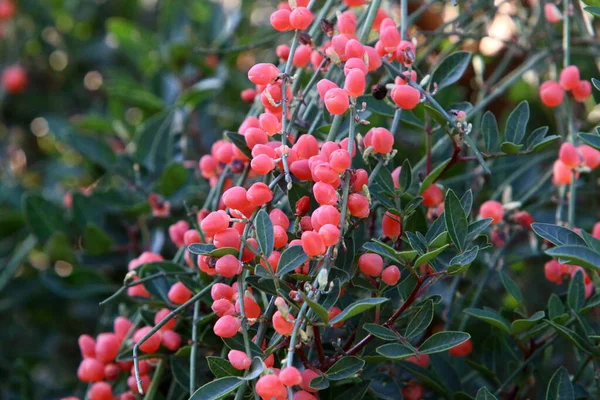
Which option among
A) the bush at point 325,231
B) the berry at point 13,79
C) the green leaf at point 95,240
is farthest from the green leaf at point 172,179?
the berry at point 13,79

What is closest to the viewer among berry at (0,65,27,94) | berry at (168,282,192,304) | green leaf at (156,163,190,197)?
berry at (168,282,192,304)

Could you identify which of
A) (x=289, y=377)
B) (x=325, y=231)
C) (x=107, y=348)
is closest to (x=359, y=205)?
(x=325, y=231)

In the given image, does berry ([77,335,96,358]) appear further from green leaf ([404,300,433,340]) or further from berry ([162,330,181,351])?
green leaf ([404,300,433,340])

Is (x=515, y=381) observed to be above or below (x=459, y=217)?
below

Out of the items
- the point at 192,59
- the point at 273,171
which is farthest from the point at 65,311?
the point at 273,171

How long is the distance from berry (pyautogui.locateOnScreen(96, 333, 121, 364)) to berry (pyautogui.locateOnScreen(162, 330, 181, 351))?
8cm

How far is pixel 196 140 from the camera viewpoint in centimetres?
127

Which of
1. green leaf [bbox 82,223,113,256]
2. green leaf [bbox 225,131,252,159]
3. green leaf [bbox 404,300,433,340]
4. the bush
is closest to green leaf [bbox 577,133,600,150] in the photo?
the bush

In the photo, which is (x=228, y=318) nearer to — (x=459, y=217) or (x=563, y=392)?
(x=459, y=217)

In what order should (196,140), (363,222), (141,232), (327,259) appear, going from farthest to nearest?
(196,140) → (141,232) → (363,222) → (327,259)

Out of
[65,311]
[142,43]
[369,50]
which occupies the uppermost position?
[369,50]

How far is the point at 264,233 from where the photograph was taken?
23.6 inches

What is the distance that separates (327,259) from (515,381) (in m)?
0.33

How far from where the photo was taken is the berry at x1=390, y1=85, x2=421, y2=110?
0.65 metres
